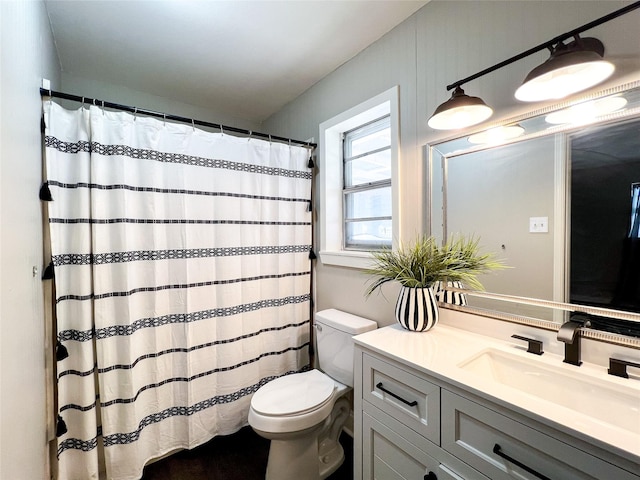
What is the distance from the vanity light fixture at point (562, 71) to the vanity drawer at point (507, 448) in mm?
1042

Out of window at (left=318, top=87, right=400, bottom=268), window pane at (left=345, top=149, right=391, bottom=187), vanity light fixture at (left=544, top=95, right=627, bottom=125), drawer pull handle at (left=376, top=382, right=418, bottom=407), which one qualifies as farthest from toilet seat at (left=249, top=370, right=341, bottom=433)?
vanity light fixture at (left=544, top=95, right=627, bottom=125)

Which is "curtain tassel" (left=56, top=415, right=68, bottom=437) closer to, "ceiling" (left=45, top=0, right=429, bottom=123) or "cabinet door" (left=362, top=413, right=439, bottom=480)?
"cabinet door" (left=362, top=413, right=439, bottom=480)

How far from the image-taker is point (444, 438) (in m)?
0.91

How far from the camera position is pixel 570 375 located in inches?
35.9

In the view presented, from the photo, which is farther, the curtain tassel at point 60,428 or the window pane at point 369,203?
the window pane at point 369,203

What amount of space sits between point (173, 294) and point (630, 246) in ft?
6.58

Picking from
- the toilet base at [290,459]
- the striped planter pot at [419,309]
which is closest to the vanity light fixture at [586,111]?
the striped planter pot at [419,309]

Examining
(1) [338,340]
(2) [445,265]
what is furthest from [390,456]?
(2) [445,265]

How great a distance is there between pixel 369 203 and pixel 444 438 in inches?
55.6

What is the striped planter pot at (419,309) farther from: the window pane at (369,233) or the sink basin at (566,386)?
the window pane at (369,233)

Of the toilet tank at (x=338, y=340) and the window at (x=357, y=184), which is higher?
the window at (x=357, y=184)

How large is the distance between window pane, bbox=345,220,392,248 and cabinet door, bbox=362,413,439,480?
1029 millimetres

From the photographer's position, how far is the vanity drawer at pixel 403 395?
0.94 meters

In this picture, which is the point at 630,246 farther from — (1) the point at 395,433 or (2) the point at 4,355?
(2) the point at 4,355
